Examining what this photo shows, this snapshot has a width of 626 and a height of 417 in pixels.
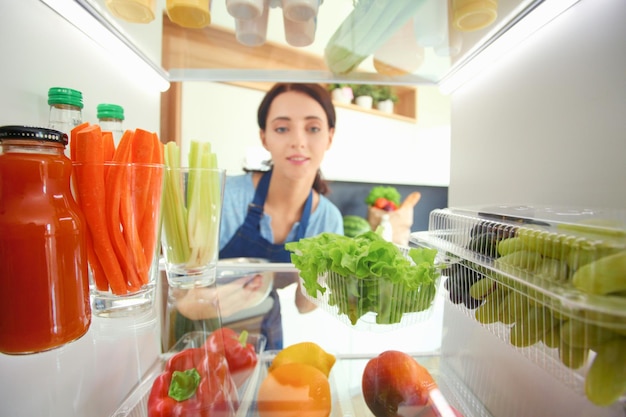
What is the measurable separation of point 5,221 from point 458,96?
782 mm

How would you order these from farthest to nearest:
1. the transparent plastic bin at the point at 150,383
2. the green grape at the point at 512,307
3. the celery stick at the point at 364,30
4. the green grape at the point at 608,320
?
the celery stick at the point at 364,30 → the transparent plastic bin at the point at 150,383 → the green grape at the point at 512,307 → the green grape at the point at 608,320

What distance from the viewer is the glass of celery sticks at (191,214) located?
0.62m

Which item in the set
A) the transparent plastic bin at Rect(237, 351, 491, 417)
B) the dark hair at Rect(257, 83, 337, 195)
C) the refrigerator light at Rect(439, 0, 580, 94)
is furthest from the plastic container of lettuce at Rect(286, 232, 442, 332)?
the dark hair at Rect(257, 83, 337, 195)

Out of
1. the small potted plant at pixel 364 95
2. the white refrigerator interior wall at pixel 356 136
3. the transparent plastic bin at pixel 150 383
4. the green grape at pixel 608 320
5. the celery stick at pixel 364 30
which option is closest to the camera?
the green grape at pixel 608 320

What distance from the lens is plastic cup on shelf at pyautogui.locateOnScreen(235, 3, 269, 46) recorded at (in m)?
0.61

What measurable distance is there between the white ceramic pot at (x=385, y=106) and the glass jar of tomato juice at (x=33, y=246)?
107cm

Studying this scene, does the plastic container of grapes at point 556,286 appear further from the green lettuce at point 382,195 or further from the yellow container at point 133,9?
the green lettuce at point 382,195

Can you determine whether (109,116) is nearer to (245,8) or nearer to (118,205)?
(118,205)

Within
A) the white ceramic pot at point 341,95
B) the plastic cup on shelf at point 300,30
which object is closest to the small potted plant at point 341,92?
the white ceramic pot at point 341,95

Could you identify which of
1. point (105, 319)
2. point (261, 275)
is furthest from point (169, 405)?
point (261, 275)

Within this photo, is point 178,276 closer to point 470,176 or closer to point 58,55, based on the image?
point 58,55

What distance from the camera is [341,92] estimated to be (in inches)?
46.6

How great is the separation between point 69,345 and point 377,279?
429 millimetres

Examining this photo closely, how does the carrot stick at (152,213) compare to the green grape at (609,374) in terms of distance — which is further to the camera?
the carrot stick at (152,213)
